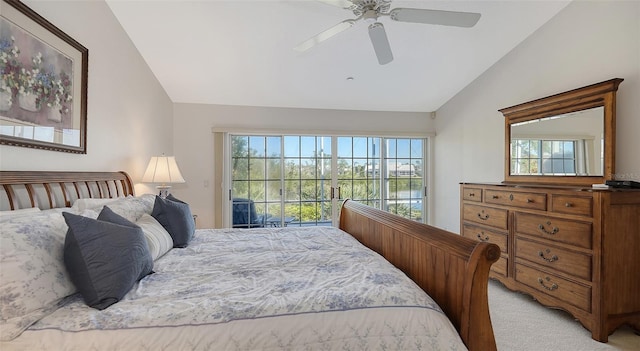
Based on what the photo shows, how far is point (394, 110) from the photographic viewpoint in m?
4.82

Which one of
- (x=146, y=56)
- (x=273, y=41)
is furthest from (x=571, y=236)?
(x=146, y=56)

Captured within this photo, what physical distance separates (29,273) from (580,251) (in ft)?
10.7

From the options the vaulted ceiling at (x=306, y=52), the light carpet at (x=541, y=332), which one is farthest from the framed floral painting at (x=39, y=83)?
the light carpet at (x=541, y=332)

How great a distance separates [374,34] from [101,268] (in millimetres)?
2210

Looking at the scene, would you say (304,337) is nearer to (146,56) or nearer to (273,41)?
(273,41)

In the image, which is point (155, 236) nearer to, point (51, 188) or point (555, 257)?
point (51, 188)

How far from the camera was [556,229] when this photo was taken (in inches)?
94.9

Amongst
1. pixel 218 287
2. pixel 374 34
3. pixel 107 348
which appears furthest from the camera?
pixel 374 34

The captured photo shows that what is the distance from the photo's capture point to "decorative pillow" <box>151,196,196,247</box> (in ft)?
6.98

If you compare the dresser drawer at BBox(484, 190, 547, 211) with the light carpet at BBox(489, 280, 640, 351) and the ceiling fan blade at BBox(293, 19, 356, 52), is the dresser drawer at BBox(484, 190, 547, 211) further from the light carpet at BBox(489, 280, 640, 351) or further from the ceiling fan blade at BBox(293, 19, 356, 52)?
the ceiling fan blade at BBox(293, 19, 356, 52)

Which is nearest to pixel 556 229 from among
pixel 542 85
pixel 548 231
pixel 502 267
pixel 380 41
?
pixel 548 231

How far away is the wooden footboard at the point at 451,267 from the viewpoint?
118 centimetres

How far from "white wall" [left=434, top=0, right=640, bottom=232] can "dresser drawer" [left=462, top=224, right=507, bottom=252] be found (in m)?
0.83

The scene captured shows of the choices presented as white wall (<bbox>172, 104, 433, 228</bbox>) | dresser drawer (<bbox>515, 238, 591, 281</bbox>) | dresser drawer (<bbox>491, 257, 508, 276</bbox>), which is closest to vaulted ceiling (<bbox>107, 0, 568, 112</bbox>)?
white wall (<bbox>172, 104, 433, 228</bbox>)
